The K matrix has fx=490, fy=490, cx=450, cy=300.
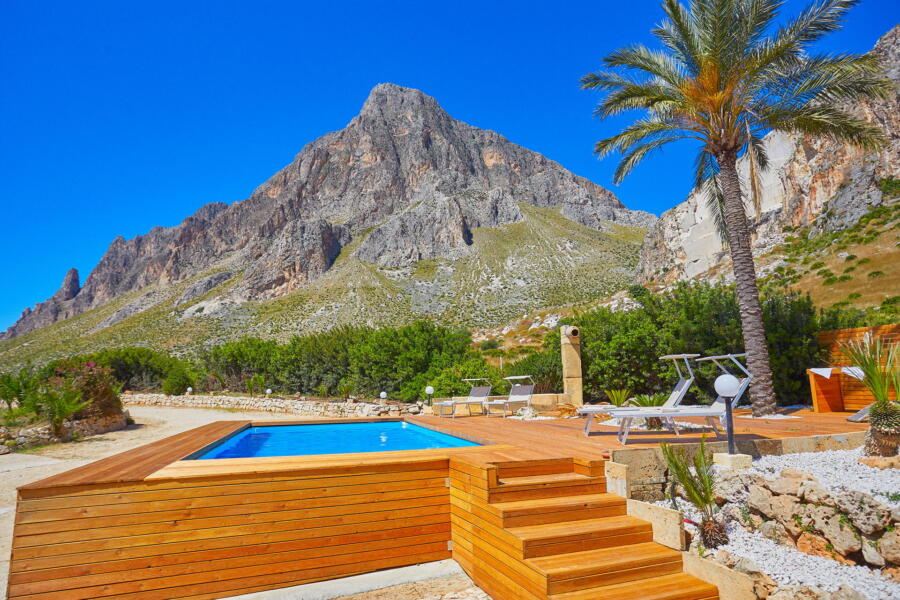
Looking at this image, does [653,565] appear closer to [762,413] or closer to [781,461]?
[781,461]

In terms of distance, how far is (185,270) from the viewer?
109 meters

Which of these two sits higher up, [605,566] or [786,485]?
[786,485]

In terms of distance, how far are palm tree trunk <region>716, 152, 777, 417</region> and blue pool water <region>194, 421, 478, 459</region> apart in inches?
185

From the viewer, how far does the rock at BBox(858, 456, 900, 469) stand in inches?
152

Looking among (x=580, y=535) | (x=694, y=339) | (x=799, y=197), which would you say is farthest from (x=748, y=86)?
(x=799, y=197)

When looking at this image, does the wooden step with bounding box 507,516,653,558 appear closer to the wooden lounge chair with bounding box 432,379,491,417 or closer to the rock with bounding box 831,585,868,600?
the rock with bounding box 831,585,868,600

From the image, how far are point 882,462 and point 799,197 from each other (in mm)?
48798

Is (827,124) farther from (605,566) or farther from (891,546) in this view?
(605,566)

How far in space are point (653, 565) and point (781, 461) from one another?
2.06 m

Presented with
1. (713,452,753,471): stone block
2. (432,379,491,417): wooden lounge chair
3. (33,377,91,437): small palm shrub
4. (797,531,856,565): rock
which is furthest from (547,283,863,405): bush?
(33,377,91,437): small palm shrub

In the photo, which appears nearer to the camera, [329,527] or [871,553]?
[871,553]

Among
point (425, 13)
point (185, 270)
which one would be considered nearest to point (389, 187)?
point (185, 270)

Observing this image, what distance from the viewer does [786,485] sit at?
3674 mm

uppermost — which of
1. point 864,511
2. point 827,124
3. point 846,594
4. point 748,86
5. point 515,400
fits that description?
point 748,86
